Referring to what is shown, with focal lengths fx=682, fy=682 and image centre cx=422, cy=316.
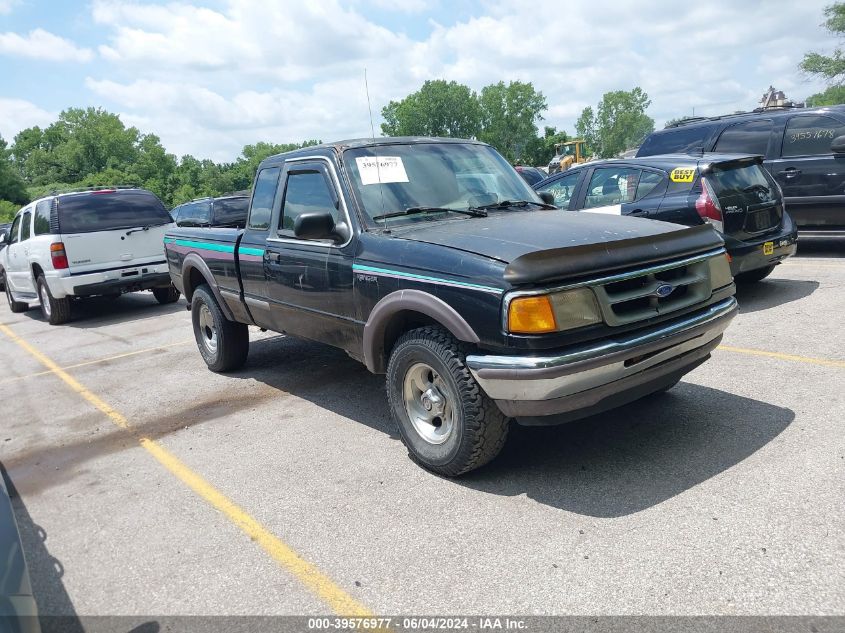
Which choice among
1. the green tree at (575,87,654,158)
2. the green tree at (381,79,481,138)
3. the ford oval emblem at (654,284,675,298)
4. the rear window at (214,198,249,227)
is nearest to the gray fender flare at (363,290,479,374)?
the ford oval emblem at (654,284,675,298)

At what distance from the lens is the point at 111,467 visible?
15.1ft

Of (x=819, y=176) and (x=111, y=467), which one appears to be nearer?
(x=111, y=467)

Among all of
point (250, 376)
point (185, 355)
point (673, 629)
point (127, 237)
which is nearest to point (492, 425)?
point (673, 629)

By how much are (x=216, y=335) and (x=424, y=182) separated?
2.97 m

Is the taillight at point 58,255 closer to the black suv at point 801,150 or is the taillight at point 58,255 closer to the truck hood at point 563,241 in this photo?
the truck hood at point 563,241

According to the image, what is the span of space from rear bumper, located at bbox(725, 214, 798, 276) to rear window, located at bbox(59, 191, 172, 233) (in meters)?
8.53

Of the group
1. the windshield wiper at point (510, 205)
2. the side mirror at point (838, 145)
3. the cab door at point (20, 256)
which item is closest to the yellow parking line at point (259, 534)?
the windshield wiper at point (510, 205)

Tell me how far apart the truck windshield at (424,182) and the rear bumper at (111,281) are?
7037 millimetres

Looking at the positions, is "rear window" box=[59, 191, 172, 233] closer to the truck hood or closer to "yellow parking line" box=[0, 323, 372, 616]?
"yellow parking line" box=[0, 323, 372, 616]

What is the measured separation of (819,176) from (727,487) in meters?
7.50

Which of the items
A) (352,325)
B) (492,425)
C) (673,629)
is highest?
(352,325)

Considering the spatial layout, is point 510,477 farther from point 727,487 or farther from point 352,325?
point 352,325

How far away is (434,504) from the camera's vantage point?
363 centimetres

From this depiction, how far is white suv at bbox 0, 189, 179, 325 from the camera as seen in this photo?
33.9ft
